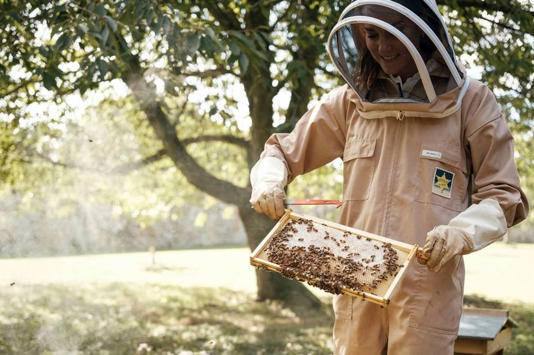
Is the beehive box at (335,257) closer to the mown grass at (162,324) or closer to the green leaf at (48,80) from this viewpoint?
the green leaf at (48,80)

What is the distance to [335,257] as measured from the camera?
210 centimetres

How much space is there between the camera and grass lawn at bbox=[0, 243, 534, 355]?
20.2ft

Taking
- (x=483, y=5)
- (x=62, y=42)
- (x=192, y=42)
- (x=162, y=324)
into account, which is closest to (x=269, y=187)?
(x=192, y=42)

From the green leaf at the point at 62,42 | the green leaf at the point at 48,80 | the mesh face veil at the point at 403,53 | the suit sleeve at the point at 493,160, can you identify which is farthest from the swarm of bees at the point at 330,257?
the green leaf at the point at 48,80

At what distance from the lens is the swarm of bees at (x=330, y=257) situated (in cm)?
194

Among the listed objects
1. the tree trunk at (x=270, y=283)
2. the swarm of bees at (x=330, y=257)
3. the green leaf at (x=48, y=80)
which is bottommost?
the tree trunk at (x=270, y=283)

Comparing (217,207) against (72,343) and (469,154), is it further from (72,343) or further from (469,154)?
(469,154)

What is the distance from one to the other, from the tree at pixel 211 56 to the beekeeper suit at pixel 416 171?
1.70 metres

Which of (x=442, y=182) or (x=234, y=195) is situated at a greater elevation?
(x=442, y=182)

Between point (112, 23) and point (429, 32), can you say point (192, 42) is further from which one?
point (429, 32)

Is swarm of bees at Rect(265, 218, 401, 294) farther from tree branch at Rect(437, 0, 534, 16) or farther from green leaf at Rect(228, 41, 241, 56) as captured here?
tree branch at Rect(437, 0, 534, 16)

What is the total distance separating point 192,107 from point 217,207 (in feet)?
42.3

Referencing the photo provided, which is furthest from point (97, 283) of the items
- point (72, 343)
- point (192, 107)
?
point (72, 343)

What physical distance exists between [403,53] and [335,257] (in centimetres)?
74
